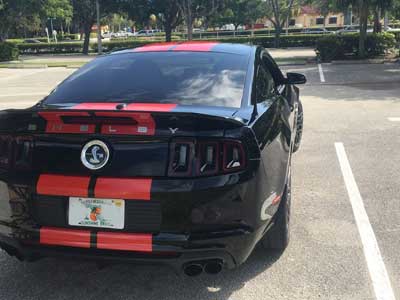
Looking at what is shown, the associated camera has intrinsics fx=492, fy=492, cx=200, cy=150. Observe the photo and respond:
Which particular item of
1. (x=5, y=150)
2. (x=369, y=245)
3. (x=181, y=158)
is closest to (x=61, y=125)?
(x=5, y=150)

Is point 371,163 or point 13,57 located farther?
point 13,57

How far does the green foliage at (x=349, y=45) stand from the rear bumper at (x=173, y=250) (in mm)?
21800

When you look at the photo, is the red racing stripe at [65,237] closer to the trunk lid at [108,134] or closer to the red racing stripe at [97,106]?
the trunk lid at [108,134]

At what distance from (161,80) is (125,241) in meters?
1.39

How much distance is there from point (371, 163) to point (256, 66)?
2.77 metres

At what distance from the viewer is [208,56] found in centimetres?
396

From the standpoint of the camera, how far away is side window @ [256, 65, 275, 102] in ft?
12.0

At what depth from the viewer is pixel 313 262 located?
3.49 meters

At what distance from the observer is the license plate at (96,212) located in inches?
106

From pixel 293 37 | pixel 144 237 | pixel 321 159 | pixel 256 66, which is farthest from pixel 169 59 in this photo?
pixel 293 37

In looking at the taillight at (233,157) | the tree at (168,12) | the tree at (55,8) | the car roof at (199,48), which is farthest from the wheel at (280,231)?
the tree at (168,12)

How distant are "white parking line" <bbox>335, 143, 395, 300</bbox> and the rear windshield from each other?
4.83 feet

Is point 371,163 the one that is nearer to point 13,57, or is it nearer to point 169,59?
point 169,59

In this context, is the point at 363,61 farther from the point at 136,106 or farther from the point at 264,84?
the point at 136,106
